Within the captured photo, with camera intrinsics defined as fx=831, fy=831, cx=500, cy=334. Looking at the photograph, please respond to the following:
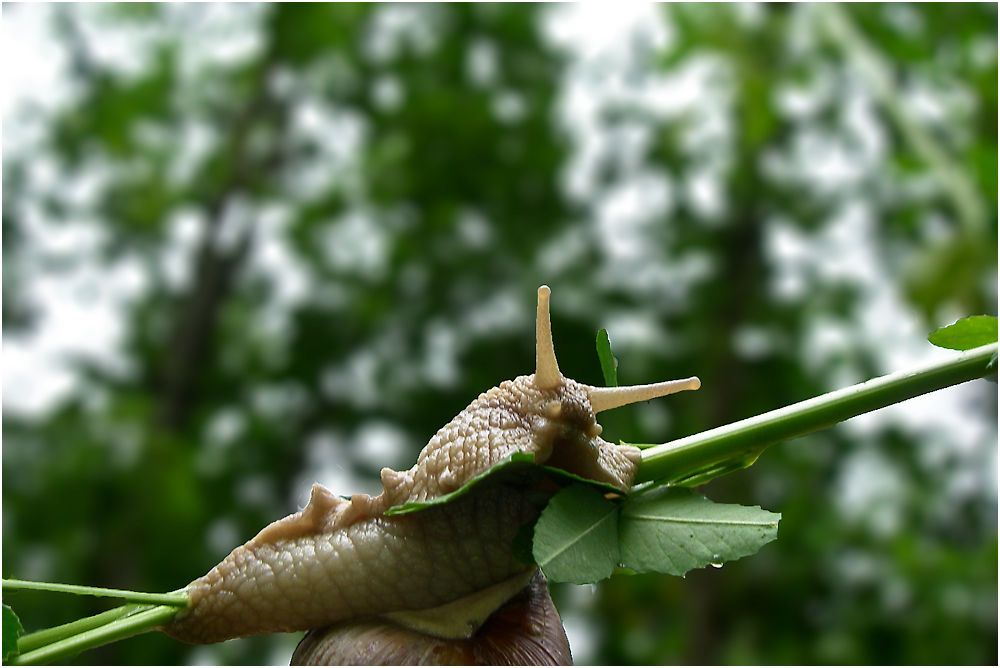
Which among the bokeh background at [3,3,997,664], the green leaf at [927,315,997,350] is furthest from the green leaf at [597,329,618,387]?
the bokeh background at [3,3,997,664]

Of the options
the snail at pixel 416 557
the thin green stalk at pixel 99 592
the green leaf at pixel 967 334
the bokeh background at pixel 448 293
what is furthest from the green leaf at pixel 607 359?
the bokeh background at pixel 448 293

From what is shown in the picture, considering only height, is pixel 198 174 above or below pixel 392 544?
above

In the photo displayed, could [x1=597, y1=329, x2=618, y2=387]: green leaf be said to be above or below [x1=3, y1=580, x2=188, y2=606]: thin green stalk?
above

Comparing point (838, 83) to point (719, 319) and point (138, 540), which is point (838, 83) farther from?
point (138, 540)

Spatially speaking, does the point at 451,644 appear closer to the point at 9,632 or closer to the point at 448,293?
the point at 9,632

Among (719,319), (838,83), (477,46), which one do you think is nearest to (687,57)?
(838,83)

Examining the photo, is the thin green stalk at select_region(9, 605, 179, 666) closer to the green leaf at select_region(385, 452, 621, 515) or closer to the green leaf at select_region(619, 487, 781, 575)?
the green leaf at select_region(385, 452, 621, 515)

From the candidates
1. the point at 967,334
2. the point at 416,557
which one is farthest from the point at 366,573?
the point at 967,334

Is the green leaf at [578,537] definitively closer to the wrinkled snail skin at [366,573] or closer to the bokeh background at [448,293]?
the wrinkled snail skin at [366,573]
